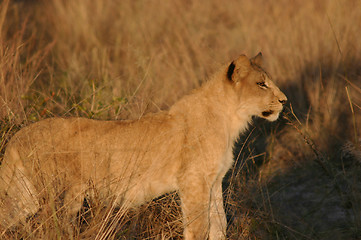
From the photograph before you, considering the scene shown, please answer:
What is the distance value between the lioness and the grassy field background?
0.19 m

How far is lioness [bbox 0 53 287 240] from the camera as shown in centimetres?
355

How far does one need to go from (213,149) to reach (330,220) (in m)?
1.52

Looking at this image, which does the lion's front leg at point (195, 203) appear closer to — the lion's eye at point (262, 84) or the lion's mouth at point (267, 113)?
the lion's mouth at point (267, 113)

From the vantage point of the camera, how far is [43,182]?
3477mm

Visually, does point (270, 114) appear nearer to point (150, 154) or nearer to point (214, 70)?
point (150, 154)

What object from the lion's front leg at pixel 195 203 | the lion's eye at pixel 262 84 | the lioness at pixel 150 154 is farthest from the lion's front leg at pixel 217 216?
the lion's eye at pixel 262 84

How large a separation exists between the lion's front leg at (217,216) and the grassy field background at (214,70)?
0.33 ft

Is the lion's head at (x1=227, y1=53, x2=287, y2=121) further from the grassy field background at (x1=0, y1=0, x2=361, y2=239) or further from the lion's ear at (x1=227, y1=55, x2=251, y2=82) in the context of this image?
the grassy field background at (x1=0, y1=0, x2=361, y2=239)

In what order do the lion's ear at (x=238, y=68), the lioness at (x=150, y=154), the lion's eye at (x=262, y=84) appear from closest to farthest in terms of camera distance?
the lioness at (x=150, y=154), the lion's ear at (x=238, y=68), the lion's eye at (x=262, y=84)

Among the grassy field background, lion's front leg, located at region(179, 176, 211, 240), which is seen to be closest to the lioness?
lion's front leg, located at region(179, 176, 211, 240)

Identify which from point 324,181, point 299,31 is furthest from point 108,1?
point 324,181

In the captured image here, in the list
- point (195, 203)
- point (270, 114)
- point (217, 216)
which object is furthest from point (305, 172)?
point (195, 203)

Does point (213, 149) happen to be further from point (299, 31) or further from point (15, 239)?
point (299, 31)

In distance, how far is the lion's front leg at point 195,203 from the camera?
380cm
